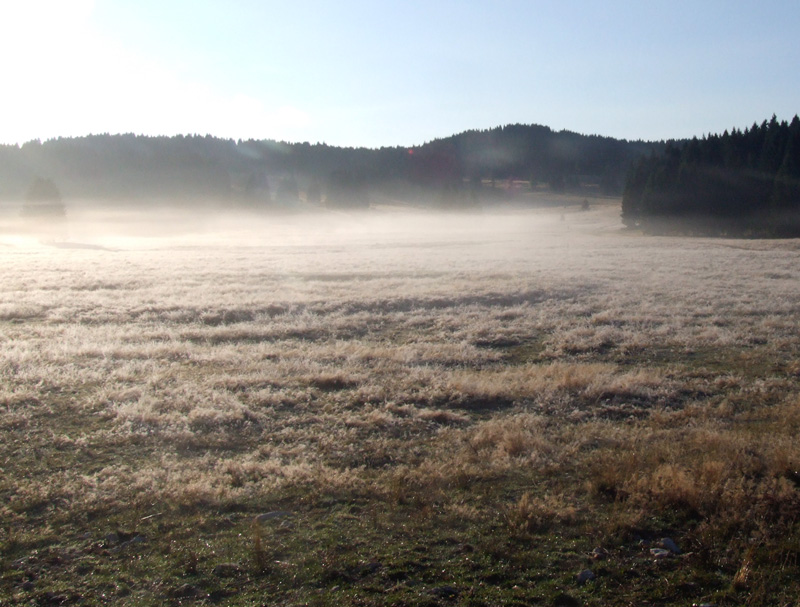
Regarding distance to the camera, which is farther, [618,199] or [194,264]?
[618,199]

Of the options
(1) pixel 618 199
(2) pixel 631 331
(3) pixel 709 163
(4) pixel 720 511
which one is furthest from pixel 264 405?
(1) pixel 618 199

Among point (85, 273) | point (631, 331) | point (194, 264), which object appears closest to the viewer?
point (631, 331)

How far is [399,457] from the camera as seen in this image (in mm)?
7422

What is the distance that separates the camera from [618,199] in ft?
465

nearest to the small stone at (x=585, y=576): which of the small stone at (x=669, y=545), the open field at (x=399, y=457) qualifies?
the open field at (x=399, y=457)

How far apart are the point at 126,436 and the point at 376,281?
19.1 m

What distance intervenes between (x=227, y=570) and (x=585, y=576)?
9.81ft

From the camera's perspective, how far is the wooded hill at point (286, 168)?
129625mm

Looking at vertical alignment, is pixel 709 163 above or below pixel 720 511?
above

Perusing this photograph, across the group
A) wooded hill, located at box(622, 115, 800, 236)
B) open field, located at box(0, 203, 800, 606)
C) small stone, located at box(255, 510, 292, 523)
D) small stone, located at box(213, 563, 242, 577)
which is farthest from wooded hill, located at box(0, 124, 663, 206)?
small stone, located at box(213, 563, 242, 577)

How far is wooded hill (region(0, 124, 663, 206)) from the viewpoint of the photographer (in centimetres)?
12962

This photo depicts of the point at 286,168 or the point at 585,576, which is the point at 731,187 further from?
the point at 286,168

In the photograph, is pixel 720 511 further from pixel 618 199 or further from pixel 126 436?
pixel 618 199

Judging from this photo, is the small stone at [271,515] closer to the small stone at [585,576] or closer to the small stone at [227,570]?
the small stone at [227,570]
